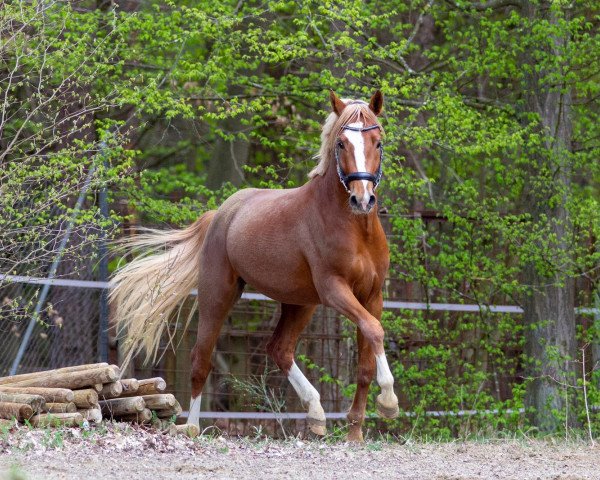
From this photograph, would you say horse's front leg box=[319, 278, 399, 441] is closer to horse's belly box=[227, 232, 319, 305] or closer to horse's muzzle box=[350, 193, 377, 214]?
horse's belly box=[227, 232, 319, 305]

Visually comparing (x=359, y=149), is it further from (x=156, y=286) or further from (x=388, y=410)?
(x=156, y=286)

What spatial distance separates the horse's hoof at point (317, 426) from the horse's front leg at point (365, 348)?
0.65 feet

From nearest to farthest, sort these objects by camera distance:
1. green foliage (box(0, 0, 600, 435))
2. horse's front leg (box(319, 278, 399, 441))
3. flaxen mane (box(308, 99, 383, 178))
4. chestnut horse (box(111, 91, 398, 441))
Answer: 1. horse's front leg (box(319, 278, 399, 441))
2. chestnut horse (box(111, 91, 398, 441))
3. flaxen mane (box(308, 99, 383, 178))
4. green foliage (box(0, 0, 600, 435))

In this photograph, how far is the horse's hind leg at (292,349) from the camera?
7566 mm

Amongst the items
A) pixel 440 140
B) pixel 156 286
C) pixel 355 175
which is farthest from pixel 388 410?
pixel 440 140

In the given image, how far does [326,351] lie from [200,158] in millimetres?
5445

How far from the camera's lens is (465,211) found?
10.7 meters

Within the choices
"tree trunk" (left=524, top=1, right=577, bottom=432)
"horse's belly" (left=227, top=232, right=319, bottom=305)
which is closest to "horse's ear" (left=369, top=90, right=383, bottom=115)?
"horse's belly" (left=227, top=232, right=319, bottom=305)

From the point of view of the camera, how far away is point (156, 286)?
8.59 m

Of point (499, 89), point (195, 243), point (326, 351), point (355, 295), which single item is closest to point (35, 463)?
point (355, 295)

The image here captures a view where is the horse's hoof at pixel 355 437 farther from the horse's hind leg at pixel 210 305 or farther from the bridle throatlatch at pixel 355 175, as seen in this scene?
the bridle throatlatch at pixel 355 175

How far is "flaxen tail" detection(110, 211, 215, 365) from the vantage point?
866 centimetres

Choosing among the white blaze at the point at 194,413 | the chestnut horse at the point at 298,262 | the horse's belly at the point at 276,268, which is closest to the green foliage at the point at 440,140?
the chestnut horse at the point at 298,262

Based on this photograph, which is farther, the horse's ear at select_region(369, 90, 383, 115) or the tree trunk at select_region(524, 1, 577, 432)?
the tree trunk at select_region(524, 1, 577, 432)
